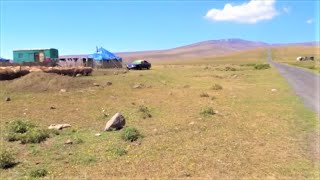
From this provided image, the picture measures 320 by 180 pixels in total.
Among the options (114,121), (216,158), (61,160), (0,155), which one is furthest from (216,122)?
(0,155)

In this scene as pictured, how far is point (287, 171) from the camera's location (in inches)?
340

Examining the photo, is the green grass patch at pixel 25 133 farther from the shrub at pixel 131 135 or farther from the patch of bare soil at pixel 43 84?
the patch of bare soil at pixel 43 84

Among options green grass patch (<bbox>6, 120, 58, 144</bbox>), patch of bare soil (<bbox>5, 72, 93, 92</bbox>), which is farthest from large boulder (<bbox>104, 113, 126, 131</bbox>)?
patch of bare soil (<bbox>5, 72, 93, 92</bbox>)

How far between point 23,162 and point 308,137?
23.4 feet

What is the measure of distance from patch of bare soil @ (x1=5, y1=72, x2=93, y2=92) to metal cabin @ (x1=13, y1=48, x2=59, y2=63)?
33885 millimetres

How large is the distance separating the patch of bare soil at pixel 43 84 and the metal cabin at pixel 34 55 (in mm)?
33885

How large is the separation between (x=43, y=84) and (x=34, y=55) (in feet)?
122

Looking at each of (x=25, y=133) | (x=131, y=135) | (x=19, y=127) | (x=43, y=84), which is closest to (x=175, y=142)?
(x=131, y=135)

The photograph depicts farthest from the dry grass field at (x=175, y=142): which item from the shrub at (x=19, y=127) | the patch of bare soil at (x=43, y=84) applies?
the patch of bare soil at (x=43, y=84)

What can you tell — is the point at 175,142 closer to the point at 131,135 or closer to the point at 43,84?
the point at 131,135

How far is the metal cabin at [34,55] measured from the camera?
6325cm

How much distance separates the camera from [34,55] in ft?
210

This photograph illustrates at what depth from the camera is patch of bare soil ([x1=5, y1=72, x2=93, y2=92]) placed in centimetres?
2775

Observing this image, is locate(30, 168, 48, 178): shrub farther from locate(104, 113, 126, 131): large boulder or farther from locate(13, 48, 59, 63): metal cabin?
locate(13, 48, 59, 63): metal cabin
